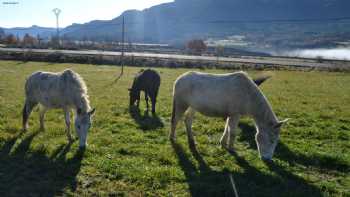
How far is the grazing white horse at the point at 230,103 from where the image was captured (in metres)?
8.97

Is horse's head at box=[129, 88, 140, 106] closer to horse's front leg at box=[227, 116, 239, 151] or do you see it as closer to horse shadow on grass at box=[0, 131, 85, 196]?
horse shadow on grass at box=[0, 131, 85, 196]

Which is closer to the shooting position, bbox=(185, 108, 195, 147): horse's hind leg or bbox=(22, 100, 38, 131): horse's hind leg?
bbox=(185, 108, 195, 147): horse's hind leg

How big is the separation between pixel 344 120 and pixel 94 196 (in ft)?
37.8

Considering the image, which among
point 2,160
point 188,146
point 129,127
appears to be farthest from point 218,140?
point 2,160

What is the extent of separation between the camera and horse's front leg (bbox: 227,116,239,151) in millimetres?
9570

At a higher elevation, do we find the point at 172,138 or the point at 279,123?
the point at 279,123

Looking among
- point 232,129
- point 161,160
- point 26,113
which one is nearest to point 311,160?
point 232,129

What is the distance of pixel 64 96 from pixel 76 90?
0.50m

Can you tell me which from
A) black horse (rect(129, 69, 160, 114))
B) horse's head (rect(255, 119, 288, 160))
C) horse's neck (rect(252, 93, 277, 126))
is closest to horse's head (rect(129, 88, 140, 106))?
black horse (rect(129, 69, 160, 114))

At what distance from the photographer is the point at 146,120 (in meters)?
13.4

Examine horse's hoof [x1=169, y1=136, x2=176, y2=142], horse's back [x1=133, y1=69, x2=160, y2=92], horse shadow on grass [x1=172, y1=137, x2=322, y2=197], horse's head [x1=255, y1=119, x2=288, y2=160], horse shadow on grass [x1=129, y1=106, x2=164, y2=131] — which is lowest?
horse shadow on grass [x1=172, y1=137, x2=322, y2=197]

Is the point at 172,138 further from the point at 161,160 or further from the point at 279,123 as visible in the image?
the point at 279,123

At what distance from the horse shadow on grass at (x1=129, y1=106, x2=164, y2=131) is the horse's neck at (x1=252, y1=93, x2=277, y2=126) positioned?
4309 millimetres

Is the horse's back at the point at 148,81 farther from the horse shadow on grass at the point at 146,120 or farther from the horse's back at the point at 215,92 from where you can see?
the horse's back at the point at 215,92
